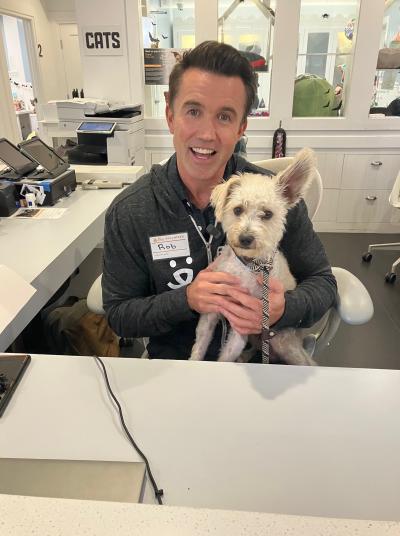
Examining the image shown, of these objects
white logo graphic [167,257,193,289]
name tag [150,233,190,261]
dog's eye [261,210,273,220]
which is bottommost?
white logo graphic [167,257,193,289]

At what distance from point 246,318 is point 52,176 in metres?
1.74

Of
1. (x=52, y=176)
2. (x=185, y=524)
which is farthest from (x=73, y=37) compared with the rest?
(x=185, y=524)

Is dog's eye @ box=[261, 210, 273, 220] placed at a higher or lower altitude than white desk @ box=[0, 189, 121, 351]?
higher

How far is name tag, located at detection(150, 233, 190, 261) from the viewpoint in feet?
3.93

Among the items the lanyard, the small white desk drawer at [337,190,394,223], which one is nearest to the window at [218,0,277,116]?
the small white desk drawer at [337,190,394,223]

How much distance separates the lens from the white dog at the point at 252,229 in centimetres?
110

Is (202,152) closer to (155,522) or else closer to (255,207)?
(255,207)

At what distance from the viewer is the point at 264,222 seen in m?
1.14

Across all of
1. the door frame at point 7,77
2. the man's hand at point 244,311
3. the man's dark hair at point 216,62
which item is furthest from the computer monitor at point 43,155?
the door frame at point 7,77

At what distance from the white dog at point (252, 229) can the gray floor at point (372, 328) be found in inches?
56.0

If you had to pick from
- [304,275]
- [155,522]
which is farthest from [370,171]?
[155,522]

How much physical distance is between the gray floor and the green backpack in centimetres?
143

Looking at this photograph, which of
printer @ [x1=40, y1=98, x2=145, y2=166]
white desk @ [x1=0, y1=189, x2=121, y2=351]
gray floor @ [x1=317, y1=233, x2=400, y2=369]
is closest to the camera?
white desk @ [x1=0, y1=189, x2=121, y2=351]

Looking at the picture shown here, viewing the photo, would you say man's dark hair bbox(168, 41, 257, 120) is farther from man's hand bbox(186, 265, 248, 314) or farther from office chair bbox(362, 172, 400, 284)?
office chair bbox(362, 172, 400, 284)
